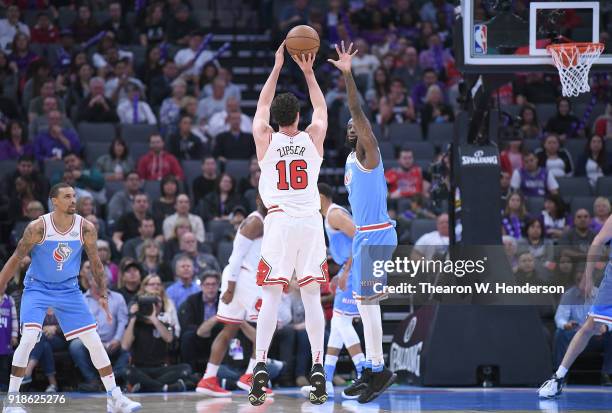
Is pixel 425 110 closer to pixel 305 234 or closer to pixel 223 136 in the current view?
pixel 223 136

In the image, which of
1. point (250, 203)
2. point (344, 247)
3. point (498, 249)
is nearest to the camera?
point (344, 247)

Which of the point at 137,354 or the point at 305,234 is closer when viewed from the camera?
the point at 305,234

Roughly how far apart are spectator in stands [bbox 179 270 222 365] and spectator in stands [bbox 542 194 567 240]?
525cm

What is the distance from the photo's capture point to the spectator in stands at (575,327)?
44.8ft

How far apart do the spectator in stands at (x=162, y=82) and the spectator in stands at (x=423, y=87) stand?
419 centimetres

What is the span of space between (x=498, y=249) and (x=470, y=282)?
0.50 meters

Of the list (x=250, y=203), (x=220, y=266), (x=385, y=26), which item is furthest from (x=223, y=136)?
(x=385, y=26)

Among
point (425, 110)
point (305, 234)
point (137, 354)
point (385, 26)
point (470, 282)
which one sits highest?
point (385, 26)

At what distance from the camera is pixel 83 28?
19.3m

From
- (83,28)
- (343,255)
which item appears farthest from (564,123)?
(83,28)

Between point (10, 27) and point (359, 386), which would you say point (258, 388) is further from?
point (10, 27)

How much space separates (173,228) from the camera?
15.2 m

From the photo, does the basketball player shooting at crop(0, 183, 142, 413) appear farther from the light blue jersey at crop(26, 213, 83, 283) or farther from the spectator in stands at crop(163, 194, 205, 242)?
the spectator in stands at crop(163, 194, 205, 242)

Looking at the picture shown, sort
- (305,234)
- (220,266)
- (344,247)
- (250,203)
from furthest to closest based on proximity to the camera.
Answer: (250,203)
(220,266)
(344,247)
(305,234)
